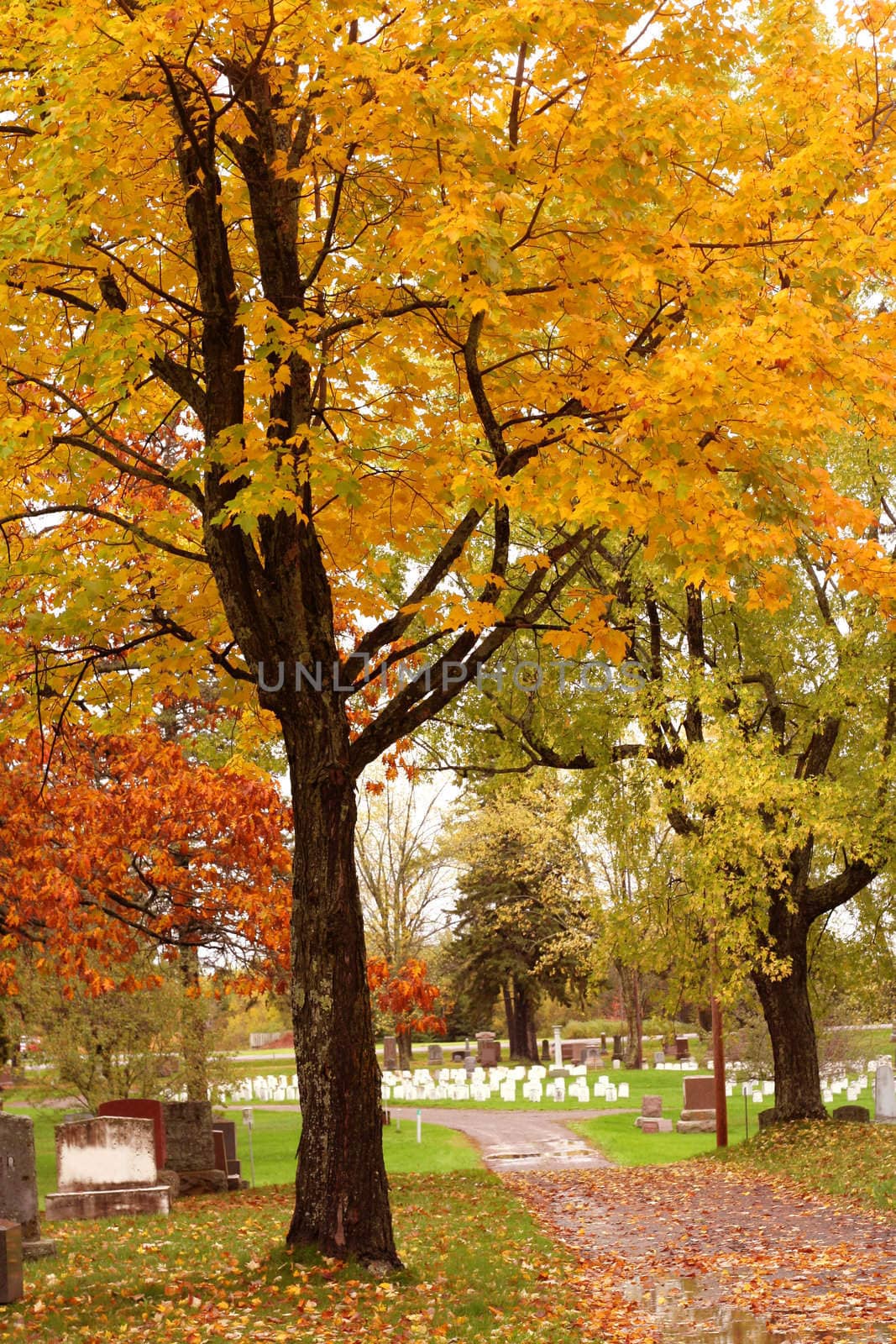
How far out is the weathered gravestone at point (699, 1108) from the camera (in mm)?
25156

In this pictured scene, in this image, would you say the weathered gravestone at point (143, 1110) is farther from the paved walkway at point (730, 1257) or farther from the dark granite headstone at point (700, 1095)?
the dark granite headstone at point (700, 1095)

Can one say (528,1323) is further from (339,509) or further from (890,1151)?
(890,1151)

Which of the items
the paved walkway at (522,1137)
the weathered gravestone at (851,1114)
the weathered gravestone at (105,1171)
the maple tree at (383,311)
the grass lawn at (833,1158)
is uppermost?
the maple tree at (383,311)

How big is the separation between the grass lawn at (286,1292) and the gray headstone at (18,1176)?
39cm

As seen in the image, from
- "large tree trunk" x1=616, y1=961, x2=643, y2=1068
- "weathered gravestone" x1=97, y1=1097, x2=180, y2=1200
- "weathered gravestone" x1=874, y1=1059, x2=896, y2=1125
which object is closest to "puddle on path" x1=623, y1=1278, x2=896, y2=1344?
"weathered gravestone" x1=97, y1=1097, x2=180, y2=1200

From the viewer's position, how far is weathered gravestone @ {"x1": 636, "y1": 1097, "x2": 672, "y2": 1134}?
25.4m

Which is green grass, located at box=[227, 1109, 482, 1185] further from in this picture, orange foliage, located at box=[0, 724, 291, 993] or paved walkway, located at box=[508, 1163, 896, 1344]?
orange foliage, located at box=[0, 724, 291, 993]

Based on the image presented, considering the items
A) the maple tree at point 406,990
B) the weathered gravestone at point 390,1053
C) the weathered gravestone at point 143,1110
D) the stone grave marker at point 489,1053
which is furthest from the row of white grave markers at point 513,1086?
the maple tree at point 406,990

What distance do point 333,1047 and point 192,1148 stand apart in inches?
377

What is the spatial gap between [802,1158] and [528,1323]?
910 cm

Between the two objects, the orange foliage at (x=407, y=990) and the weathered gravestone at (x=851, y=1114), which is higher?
the orange foliage at (x=407, y=990)

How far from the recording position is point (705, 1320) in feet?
25.9

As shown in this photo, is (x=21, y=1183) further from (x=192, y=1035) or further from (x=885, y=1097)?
(x=885, y=1097)

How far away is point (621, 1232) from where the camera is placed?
1202cm
